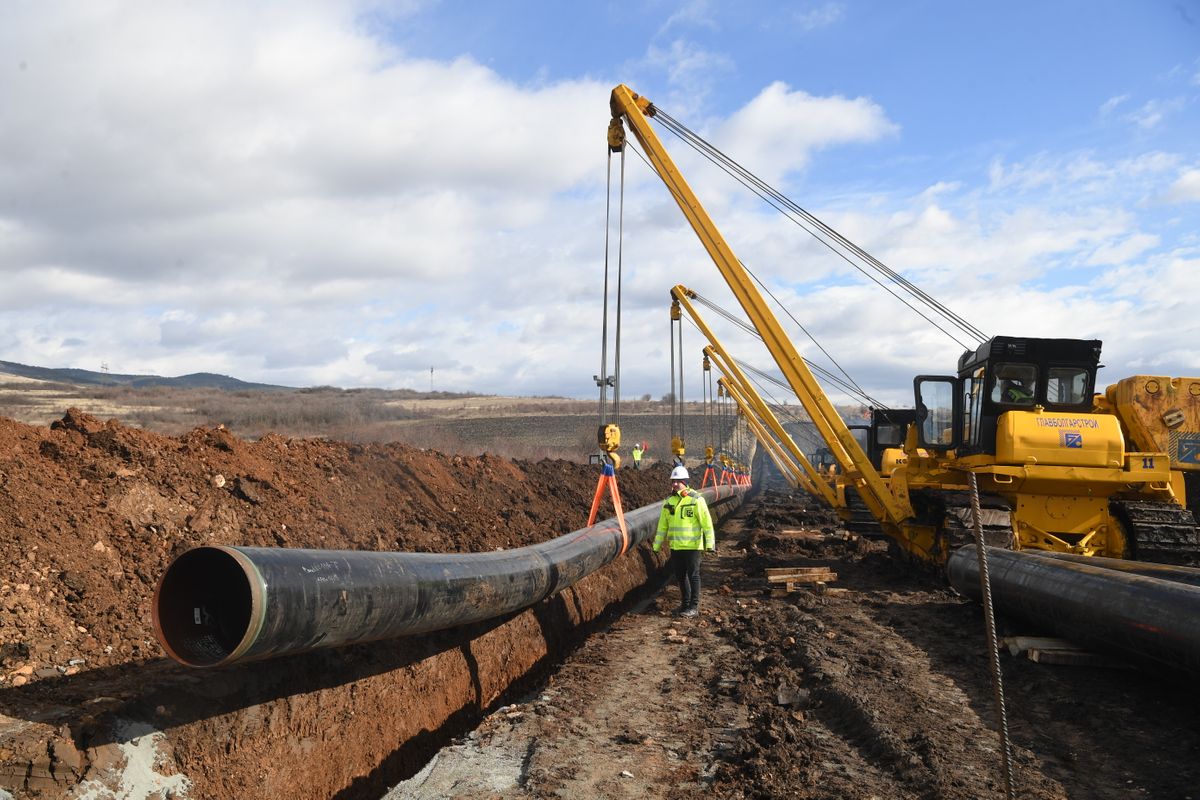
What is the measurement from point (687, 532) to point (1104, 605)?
4.63 meters

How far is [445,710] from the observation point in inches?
296

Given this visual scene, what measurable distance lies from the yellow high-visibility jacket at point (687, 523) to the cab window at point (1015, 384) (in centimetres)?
434

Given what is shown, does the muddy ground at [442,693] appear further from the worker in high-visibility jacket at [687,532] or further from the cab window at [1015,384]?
the cab window at [1015,384]

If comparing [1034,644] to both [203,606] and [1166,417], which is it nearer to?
[1166,417]

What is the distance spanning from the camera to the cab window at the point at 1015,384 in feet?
37.9

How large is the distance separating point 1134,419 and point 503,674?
9.25 metres

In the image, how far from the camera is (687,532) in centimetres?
1048

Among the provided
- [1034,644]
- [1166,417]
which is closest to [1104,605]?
[1034,644]

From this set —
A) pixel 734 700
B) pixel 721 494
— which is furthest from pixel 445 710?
Result: pixel 721 494

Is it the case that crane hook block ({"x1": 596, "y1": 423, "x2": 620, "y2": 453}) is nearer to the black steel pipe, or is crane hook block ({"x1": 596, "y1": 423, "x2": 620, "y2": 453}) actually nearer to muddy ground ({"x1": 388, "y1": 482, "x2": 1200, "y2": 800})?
muddy ground ({"x1": 388, "y1": 482, "x2": 1200, "y2": 800})

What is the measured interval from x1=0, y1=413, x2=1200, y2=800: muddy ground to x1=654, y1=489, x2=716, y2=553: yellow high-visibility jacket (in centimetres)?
95

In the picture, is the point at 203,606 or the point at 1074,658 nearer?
the point at 203,606

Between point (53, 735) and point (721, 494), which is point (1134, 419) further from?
point (721, 494)

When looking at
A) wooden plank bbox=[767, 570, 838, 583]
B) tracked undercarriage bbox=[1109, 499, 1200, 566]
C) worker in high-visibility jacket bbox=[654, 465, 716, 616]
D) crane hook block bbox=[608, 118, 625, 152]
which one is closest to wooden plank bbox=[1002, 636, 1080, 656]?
worker in high-visibility jacket bbox=[654, 465, 716, 616]
